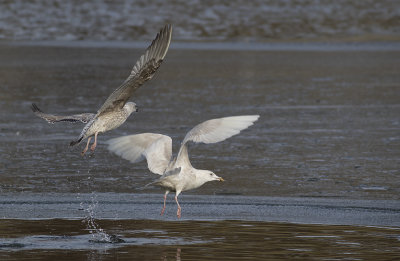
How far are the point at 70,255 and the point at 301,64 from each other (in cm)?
2081

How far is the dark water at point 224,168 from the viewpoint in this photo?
898 cm

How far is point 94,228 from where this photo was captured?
9.71 metres

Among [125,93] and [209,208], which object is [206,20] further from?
[125,93]

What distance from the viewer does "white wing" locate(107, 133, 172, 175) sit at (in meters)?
9.91

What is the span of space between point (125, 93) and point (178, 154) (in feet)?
3.82

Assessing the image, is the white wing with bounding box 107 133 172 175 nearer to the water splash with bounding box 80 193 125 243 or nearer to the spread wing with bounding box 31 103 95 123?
the water splash with bounding box 80 193 125 243

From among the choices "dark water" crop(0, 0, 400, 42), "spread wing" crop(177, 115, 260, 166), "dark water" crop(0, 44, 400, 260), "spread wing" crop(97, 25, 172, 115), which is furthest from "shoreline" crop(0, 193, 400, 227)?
"dark water" crop(0, 0, 400, 42)

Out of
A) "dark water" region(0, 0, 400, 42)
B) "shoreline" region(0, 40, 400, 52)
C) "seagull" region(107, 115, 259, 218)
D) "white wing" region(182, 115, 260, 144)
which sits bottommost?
"seagull" region(107, 115, 259, 218)

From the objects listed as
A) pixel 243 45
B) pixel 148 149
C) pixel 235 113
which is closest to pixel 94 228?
pixel 148 149

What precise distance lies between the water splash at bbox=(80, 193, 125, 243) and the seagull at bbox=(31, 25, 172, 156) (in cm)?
69

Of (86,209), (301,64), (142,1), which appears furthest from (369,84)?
(142,1)

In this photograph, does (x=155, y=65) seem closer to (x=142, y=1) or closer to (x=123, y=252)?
(x=123, y=252)

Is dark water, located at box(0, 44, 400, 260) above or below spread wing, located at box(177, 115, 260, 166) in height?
below

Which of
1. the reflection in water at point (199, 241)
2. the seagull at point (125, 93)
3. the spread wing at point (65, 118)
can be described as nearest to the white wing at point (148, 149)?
the seagull at point (125, 93)
